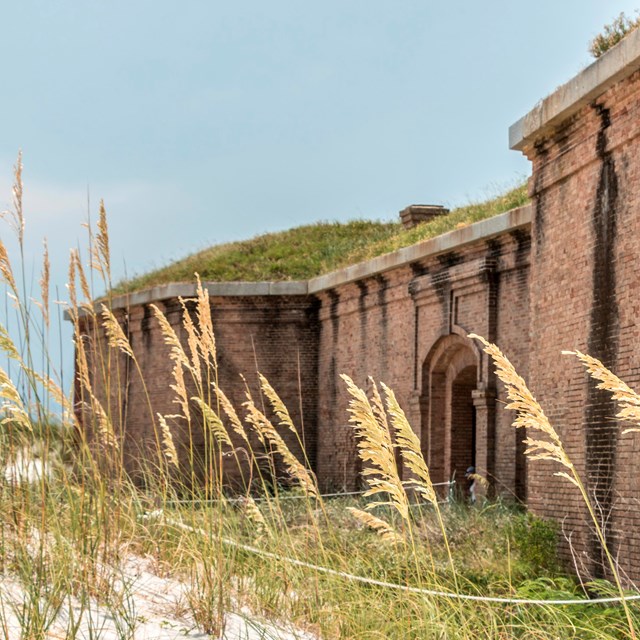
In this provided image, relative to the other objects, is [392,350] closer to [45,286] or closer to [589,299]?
[589,299]

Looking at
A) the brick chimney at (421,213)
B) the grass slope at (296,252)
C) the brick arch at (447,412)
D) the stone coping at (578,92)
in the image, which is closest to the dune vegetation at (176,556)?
the stone coping at (578,92)

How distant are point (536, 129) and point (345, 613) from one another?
22.6 feet

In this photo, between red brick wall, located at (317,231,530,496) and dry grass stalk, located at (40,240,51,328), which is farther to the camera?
red brick wall, located at (317,231,530,496)

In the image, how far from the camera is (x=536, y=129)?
1111 cm

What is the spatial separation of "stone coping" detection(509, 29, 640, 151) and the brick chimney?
1001 cm

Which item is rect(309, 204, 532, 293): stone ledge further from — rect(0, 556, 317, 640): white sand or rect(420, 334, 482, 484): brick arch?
rect(0, 556, 317, 640): white sand

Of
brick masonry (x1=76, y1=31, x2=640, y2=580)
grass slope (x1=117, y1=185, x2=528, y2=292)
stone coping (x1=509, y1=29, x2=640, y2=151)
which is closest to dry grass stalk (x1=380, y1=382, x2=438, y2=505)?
brick masonry (x1=76, y1=31, x2=640, y2=580)

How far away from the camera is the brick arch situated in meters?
17.1

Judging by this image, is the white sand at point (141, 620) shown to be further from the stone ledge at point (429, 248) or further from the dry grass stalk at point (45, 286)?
the stone ledge at point (429, 248)

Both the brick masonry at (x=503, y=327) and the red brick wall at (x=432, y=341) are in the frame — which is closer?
the brick masonry at (x=503, y=327)

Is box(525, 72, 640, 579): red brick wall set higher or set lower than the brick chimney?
lower

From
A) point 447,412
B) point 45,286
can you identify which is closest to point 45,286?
point 45,286

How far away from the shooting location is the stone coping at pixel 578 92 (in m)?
9.32

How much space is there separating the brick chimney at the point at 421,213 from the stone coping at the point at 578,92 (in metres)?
10.0
